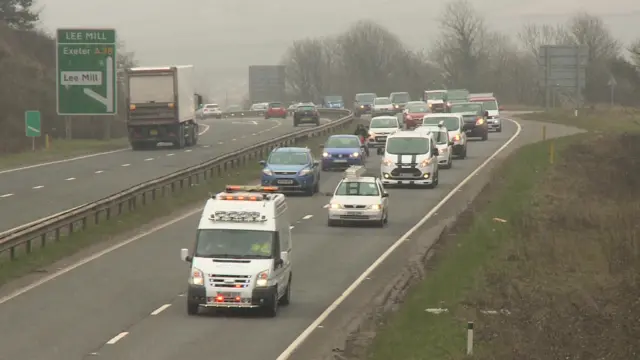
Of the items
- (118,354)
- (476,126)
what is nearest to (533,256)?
(118,354)

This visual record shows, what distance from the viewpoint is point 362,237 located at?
32594 millimetres

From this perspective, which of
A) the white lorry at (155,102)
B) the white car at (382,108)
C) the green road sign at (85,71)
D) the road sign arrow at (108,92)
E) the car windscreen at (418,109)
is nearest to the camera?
the green road sign at (85,71)

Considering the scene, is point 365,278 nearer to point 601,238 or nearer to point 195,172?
point 601,238

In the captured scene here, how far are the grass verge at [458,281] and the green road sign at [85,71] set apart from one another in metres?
20.6

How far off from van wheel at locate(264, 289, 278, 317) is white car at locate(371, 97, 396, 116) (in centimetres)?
7300

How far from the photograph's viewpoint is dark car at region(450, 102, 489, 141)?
67125 mm

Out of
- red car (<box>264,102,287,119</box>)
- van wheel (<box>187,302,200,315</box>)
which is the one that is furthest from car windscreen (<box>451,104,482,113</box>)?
van wheel (<box>187,302,200,315</box>)

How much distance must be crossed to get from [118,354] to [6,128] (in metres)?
54.1

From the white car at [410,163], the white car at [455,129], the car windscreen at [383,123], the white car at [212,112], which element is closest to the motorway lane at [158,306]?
the white car at [410,163]

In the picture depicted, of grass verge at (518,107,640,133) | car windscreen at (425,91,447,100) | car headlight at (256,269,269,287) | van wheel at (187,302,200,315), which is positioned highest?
car windscreen at (425,91,447,100)

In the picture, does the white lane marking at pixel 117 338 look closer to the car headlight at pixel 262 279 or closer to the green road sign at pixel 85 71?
the car headlight at pixel 262 279

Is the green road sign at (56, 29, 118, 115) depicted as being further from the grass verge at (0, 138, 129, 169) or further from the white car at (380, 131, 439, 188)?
the white car at (380, 131, 439, 188)

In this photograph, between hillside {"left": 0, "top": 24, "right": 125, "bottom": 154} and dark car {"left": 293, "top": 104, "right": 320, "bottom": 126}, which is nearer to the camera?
hillside {"left": 0, "top": 24, "right": 125, "bottom": 154}

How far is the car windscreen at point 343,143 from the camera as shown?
168ft
